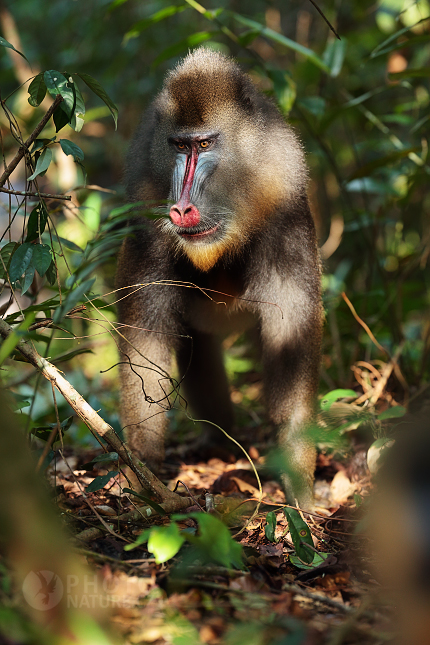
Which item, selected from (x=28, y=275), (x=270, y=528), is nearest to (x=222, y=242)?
(x=28, y=275)

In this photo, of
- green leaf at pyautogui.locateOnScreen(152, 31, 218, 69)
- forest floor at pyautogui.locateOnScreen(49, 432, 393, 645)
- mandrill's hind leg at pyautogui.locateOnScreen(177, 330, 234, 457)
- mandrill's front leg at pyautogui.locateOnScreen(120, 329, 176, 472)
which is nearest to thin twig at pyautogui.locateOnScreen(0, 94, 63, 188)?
mandrill's front leg at pyautogui.locateOnScreen(120, 329, 176, 472)

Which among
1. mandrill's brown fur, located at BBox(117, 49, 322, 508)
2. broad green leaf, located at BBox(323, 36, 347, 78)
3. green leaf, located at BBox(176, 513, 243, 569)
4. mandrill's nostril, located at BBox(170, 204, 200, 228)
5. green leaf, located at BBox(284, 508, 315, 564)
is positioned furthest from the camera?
broad green leaf, located at BBox(323, 36, 347, 78)

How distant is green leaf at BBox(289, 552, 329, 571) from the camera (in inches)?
83.4

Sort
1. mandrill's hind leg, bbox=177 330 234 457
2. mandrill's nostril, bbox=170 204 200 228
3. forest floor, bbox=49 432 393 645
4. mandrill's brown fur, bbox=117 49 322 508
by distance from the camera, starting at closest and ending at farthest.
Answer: forest floor, bbox=49 432 393 645 → mandrill's nostril, bbox=170 204 200 228 → mandrill's brown fur, bbox=117 49 322 508 → mandrill's hind leg, bbox=177 330 234 457

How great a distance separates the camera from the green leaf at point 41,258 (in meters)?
2.20

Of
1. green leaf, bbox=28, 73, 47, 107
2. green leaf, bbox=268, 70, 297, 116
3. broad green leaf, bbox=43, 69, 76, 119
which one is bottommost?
broad green leaf, bbox=43, 69, 76, 119

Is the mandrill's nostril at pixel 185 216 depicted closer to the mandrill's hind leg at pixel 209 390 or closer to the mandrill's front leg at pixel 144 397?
the mandrill's front leg at pixel 144 397

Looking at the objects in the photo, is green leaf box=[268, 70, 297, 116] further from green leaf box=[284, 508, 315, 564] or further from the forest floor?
green leaf box=[284, 508, 315, 564]

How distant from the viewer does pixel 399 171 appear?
4.45 meters

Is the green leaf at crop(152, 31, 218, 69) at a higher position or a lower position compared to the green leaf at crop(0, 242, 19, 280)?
higher

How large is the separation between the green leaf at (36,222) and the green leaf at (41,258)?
3.6 inches

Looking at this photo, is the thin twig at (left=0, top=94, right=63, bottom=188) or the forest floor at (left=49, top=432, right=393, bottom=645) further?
the thin twig at (left=0, top=94, right=63, bottom=188)

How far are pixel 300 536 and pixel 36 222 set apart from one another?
157 centimetres

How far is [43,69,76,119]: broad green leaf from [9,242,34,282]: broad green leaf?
1.72ft
